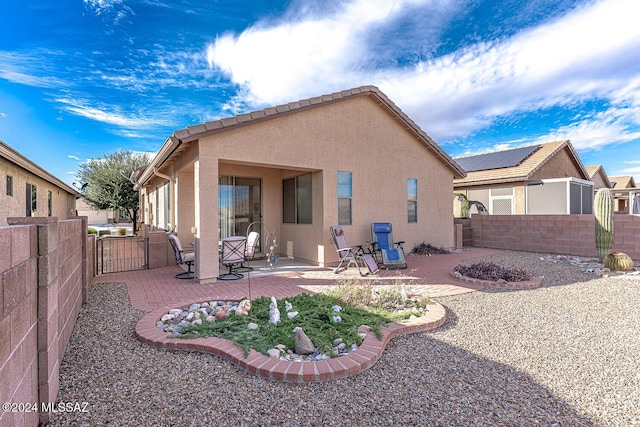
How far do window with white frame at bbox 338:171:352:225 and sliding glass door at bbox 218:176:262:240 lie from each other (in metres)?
2.81

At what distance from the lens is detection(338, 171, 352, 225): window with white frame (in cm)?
915

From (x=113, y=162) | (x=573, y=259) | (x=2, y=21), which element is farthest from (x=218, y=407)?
(x=113, y=162)

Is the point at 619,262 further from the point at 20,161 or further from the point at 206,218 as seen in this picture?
the point at 20,161

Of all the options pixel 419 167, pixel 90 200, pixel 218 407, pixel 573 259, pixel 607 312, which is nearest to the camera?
pixel 218 407

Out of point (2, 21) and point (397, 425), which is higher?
point (2, 21)

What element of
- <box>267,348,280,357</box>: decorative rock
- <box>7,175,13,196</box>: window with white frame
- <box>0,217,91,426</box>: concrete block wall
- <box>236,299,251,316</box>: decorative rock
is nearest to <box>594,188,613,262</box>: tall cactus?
<box>236,299,251,316</box>: decorative rock

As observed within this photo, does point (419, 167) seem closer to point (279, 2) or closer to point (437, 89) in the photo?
point (437, 89)

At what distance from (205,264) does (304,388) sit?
4.76 m

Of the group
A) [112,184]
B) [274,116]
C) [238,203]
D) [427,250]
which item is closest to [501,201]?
[427,250]

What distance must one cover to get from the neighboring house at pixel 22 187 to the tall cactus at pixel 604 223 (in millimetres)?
16007

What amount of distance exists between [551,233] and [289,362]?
13.0 m

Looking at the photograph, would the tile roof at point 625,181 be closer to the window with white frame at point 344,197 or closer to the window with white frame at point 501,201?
the window with white frame at point 501,201

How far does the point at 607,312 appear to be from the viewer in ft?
16.3

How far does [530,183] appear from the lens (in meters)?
16.8
